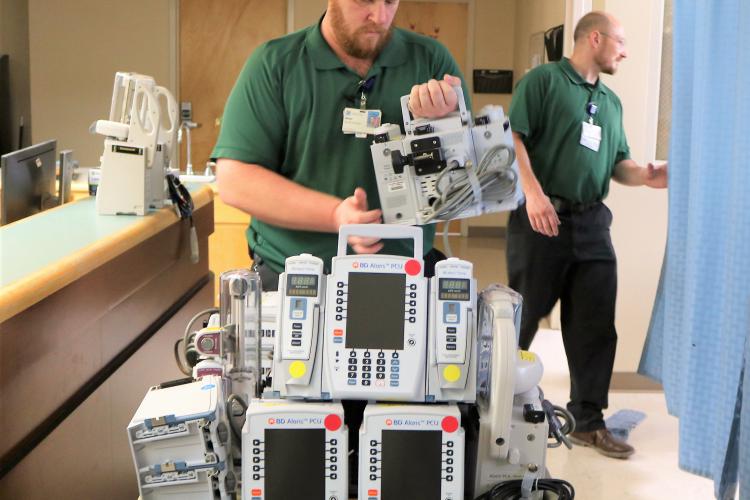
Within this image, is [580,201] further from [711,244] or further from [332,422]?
[332,422]

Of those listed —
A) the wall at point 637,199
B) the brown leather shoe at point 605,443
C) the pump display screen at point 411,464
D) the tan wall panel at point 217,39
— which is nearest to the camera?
the pump display screen at point 411,464

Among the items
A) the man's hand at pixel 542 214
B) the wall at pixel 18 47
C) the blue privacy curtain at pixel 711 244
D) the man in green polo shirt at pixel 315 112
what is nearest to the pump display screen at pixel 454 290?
the man in green polo shirt at pixel 315 112

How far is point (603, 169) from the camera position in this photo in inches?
140

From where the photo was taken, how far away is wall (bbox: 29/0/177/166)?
8.34 m

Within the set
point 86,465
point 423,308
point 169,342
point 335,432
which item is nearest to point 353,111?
point 423,308

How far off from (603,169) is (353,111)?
1.75 meters

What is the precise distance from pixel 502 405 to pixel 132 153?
203 cm

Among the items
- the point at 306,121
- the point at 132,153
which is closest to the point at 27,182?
the point at 132,153

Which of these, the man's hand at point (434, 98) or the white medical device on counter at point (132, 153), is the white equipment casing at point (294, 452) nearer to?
the man's hand at point (434, 98)

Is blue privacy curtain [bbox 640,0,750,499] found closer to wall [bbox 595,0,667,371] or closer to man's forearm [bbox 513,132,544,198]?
man's forearm [bbox 513,132,544,198]

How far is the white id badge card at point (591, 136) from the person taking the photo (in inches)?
138

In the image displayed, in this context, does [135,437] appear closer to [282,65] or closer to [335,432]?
[335,432]

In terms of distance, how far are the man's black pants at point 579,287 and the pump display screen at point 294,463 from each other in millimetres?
2205

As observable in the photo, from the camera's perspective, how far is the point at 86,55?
8.40 m
